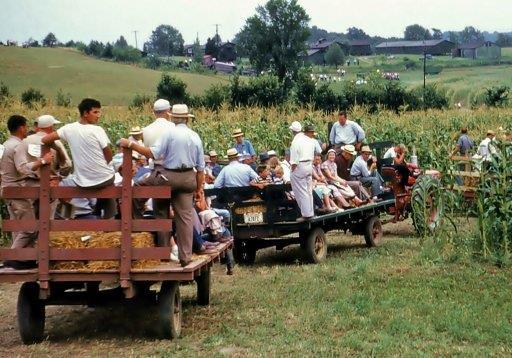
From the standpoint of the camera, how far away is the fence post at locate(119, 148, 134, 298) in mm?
9641

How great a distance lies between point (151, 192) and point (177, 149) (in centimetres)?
65

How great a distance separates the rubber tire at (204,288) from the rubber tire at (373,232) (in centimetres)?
600

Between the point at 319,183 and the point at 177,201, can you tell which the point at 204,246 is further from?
the point at 319,183

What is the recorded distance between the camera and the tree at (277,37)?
85.9 meters

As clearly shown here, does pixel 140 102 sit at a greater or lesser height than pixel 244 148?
greater

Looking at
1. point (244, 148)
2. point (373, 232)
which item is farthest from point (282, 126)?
point (373, 232)

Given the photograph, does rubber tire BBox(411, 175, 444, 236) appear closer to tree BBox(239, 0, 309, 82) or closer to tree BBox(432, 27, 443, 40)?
tree BBox(239, 0, 309, 82)

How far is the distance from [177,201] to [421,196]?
26.3 feet

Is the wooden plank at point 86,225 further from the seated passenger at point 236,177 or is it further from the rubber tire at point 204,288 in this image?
A: the seated passenger at point 236,177

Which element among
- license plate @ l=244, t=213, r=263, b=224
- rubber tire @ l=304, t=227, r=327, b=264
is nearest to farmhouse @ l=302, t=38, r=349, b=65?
rubber tire @ l=304, t=227, r=327, b=264

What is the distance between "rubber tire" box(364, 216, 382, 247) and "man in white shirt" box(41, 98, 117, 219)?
8.03m

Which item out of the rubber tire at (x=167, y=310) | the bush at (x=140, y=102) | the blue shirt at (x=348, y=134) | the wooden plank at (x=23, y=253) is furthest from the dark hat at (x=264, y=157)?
the bush at (x=140, y=102)

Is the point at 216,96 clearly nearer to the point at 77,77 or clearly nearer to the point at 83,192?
the point at 77,77

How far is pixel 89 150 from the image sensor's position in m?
10.1
